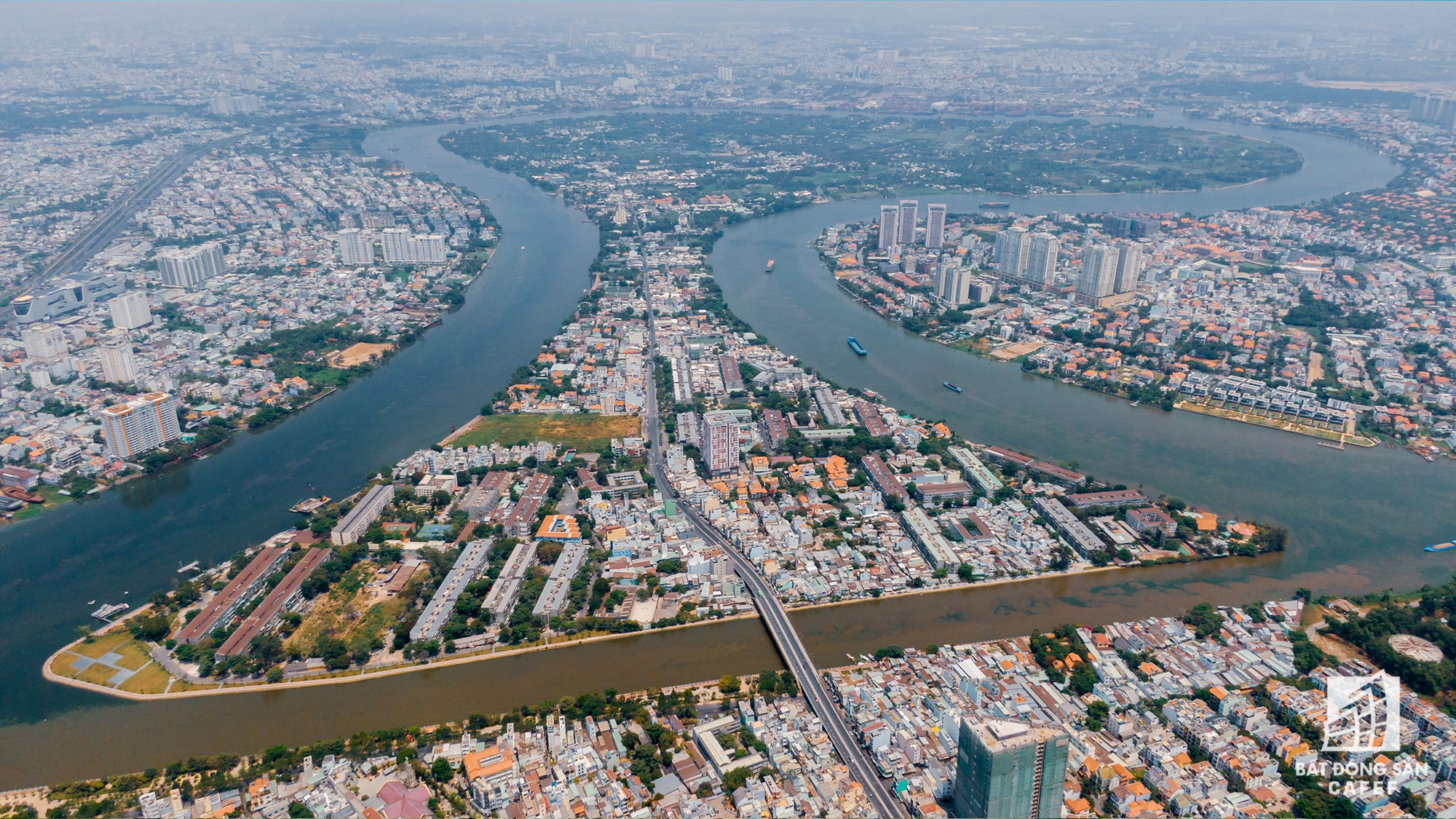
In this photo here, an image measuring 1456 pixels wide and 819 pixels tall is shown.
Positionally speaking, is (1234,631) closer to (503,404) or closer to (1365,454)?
(1365,454)

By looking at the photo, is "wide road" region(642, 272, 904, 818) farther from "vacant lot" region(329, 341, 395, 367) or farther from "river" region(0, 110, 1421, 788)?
"vacant lot" region(329, 341, 395, 367)

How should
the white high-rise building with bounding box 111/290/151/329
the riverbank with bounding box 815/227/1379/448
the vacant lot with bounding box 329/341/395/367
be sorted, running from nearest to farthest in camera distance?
the riverbank with bounding box 815/227/1379/448, the vacant lot with bounding box 329/341/395/367, the white high-rise building with bounding box 111/290/151/329

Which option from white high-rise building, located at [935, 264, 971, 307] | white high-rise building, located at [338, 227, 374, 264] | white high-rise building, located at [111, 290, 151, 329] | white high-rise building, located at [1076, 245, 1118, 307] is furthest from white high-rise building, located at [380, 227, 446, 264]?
white high-rise building, located at [1076, 245, 1118, 307]

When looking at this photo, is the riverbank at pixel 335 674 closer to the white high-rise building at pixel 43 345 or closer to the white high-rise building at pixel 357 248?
the white high-rise building at pixel 43 345

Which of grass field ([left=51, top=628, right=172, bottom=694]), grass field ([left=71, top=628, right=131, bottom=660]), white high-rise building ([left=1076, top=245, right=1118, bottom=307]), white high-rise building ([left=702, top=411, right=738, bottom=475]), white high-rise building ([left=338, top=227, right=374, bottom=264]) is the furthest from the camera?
white high-rise building ([left=338, top=227, right=374, bottom=264])

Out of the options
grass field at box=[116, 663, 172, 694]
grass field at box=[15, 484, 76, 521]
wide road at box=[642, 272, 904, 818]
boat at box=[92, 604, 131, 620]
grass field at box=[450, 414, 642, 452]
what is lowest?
grass field at box=[116, 663, 172, 694]

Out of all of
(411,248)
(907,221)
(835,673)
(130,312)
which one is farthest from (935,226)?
(130,312)
